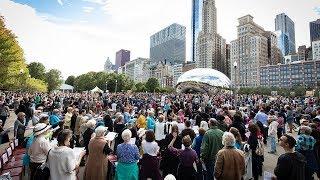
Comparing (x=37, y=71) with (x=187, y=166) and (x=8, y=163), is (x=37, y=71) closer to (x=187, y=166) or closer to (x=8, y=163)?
(x=8, y=163)

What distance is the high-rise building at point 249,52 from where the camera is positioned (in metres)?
150

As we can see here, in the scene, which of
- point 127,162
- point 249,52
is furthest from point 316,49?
point 127,162

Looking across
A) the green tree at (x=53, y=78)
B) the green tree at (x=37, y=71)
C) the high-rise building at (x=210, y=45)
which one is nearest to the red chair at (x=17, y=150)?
the green tree at (x=53, y=78)

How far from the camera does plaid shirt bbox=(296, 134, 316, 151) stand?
6.59 metres

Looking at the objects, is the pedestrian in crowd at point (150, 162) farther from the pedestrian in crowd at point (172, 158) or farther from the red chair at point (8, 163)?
the red chair at point (8, 163)

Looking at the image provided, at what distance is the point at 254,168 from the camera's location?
26.6ft

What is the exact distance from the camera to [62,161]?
15.1 ft

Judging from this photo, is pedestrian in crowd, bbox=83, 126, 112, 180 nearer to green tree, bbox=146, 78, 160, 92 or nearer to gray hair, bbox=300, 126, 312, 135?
gray hair, bbox=300, 126, 312, 135

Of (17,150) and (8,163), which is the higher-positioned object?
(17,150)

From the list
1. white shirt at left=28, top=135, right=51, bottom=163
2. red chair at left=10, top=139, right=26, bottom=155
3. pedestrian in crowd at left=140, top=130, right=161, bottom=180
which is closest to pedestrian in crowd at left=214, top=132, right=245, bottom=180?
pedestrian in crowd at left=140, top=130, right=161, bottom=180

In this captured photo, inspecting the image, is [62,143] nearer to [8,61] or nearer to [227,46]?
[8,61]

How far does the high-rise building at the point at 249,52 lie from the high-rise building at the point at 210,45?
17.6 meters

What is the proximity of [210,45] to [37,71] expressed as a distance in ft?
386

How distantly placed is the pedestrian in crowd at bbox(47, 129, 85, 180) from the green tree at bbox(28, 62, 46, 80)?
325 feet
